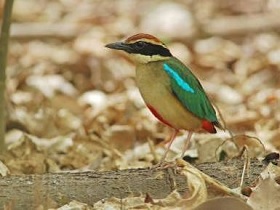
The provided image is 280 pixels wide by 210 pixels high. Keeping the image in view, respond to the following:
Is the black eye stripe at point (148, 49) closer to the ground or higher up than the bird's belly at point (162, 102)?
higher up

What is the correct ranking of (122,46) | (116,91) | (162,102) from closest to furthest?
(162,102)
(122,46)
(116,91)

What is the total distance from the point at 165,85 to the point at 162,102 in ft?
0.29

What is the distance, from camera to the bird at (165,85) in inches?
174

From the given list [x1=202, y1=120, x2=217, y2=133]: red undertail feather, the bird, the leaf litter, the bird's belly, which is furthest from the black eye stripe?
the leaf litter

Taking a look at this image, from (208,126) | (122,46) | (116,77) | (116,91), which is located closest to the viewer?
(122,46)

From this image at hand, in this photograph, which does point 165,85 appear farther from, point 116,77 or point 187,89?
point 116,77

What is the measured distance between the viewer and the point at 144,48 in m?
4.46

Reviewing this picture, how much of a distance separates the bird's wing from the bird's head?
0.06 m

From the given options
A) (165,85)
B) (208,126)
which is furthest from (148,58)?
(208,126)

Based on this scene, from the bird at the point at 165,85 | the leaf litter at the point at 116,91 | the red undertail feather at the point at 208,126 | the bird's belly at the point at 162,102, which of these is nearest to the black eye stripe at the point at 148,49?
the bird at the point at 165,85

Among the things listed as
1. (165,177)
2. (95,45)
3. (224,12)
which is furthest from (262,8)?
(165,177)

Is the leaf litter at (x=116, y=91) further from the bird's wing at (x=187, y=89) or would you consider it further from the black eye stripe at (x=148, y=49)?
the black eye stripe at (x=148, y=49)

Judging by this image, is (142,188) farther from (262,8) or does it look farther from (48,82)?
(262,8)

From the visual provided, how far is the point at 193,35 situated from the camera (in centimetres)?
1019
